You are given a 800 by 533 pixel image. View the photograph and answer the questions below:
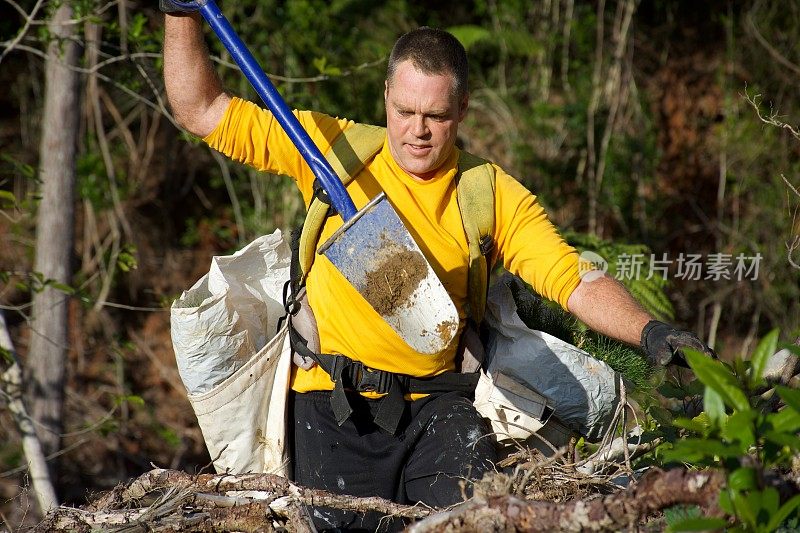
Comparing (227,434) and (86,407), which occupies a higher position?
(227,434)

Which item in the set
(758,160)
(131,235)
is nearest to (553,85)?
(758,160)

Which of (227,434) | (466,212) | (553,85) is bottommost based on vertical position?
(227,434)

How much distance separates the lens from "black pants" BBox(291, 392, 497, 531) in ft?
10.7

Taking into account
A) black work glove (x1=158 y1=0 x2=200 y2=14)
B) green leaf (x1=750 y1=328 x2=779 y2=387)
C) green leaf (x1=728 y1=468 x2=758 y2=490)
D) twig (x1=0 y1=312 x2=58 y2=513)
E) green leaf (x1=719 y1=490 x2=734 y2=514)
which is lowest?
twig (x1=0 y1=312 x2=58 y2=513)

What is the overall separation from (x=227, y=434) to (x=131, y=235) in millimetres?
5109

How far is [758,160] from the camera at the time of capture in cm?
820

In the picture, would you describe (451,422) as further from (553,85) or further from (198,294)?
(553,85)

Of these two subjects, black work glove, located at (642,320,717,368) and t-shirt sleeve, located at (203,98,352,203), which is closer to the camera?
black work glove, located at (642,320,717,368)

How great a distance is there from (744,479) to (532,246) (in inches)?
62.8

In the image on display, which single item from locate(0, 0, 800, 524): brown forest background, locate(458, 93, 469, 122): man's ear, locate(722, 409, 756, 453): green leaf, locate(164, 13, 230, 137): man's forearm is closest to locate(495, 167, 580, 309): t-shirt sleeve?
locate(458, 93, 469, 122): man's ear

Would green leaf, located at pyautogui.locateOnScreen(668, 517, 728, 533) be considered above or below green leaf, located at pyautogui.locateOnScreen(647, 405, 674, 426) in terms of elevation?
above

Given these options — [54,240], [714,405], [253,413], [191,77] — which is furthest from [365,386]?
[54,240]

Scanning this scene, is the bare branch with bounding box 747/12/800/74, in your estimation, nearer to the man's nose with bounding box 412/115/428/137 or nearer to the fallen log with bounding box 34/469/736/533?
the man's nose with bounding box 412/115/428/137

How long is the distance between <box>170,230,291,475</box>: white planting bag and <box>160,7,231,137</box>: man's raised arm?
0.57 metres
